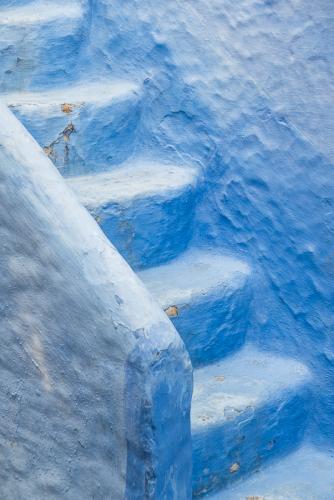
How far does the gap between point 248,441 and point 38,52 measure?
146 centimetres

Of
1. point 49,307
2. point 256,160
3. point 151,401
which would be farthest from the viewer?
point 256,160

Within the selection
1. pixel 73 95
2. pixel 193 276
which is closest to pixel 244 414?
pixel 193 276

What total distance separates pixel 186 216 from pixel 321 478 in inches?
36.0

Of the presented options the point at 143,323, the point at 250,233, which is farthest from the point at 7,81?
the point at 143,323

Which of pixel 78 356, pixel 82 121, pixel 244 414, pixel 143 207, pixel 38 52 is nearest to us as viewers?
pixel 78 356

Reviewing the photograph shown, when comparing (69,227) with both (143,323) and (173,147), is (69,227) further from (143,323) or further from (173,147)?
(173,147)

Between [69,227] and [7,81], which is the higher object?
[69,227]

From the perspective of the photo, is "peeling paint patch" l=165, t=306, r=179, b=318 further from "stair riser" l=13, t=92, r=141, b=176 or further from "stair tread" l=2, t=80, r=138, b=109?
"stair tread" l=2, t=80, r=138, b=109

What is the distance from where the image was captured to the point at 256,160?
101 inches

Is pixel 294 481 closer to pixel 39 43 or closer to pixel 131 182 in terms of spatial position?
pixel 131 182

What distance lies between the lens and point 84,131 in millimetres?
2549

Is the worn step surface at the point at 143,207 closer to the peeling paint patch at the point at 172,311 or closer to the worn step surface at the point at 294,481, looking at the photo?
the peeling paint patch at the point at 172,311

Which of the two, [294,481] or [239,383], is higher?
[239,383]

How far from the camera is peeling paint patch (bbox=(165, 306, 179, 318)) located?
2271 millimetres
